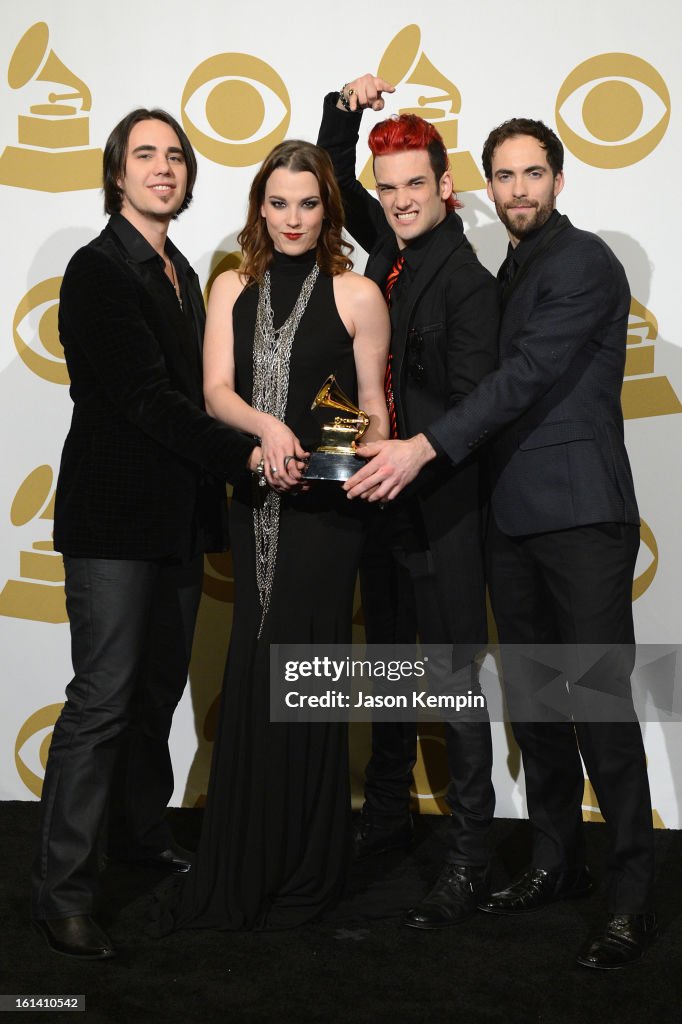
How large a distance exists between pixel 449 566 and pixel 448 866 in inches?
30.0

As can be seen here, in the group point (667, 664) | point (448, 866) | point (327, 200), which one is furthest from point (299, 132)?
point (448, 866)

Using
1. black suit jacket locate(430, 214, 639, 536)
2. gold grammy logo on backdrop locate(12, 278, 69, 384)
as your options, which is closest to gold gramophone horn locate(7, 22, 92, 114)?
gold grammy logo on backdrop locate(12, 278, 69, 384)

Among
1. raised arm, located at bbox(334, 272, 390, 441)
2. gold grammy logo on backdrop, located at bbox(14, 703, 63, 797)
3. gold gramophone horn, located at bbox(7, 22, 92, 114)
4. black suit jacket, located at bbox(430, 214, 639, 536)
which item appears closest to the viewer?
black suit jacket, located at bbox(430, 214, 639, 536)

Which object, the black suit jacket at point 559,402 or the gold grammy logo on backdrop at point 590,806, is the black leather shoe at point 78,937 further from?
the gold grammy logo on backdrop at point 590,806

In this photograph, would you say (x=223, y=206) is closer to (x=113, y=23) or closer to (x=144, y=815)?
(x=113, y=23)

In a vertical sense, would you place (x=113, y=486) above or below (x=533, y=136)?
below

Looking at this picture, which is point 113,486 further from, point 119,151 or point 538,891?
point 538,891

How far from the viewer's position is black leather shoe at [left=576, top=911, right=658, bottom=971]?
2.48 m

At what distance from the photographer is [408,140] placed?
2.79m

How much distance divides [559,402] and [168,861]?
5.43ft

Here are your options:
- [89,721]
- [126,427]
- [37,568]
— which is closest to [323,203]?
[126,427]

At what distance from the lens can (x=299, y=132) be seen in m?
3.61

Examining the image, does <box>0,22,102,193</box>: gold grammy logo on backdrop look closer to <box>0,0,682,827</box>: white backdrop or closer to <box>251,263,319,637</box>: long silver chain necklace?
<box>0,0,682,827</box>: white backdrop

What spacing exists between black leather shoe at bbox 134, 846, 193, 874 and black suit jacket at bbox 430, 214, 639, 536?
1.31 meters
